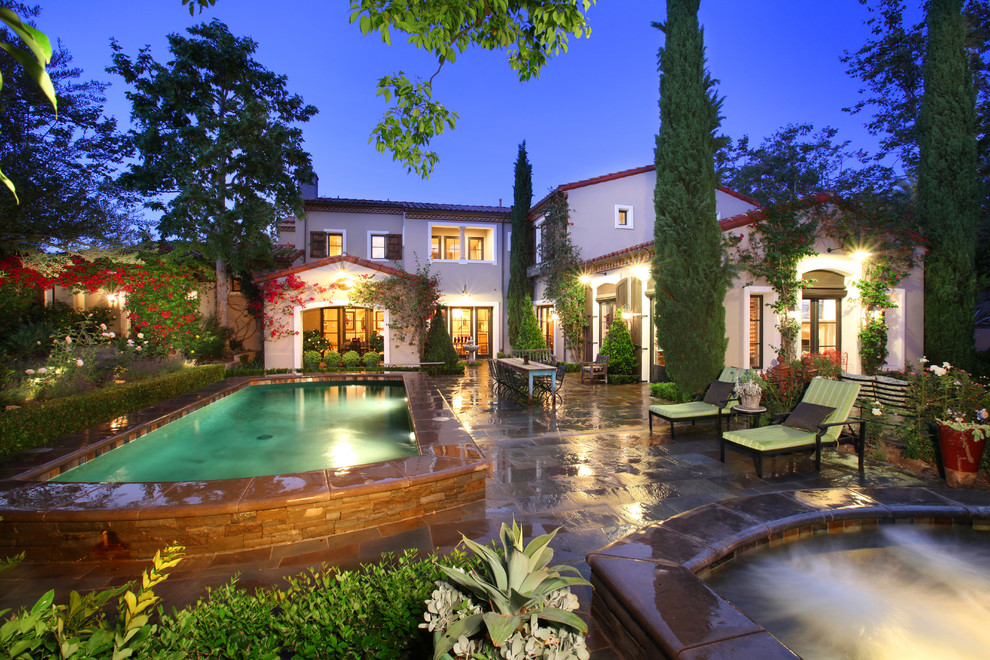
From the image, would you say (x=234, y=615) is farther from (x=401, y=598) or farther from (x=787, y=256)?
(x=787, y=256)

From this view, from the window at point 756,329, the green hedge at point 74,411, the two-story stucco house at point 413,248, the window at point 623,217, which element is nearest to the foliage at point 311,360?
the two-story stucco house at point 413,248

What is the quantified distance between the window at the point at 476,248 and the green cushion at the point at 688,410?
13025 mm

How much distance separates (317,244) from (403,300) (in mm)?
5476

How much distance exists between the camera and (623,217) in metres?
16.6

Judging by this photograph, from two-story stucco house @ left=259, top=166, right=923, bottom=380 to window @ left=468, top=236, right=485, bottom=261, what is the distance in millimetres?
42

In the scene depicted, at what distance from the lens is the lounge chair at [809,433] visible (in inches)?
209

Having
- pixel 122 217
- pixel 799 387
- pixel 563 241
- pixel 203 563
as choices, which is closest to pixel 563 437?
pixel 799 387

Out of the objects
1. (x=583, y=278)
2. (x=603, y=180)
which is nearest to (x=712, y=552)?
(x=583, y=278)

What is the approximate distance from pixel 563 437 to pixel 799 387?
3.38 m

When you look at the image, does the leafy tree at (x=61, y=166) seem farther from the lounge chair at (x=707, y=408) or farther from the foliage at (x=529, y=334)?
the lounge chair at (x=707, y=408)

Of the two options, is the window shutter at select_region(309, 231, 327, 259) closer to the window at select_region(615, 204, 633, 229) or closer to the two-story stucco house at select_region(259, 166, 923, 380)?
the two-story stucco house at select_region(259, 166, 923, 380)

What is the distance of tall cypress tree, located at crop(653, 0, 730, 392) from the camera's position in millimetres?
9227

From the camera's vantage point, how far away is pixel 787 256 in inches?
388

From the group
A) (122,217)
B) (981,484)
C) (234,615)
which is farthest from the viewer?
(122,217)
